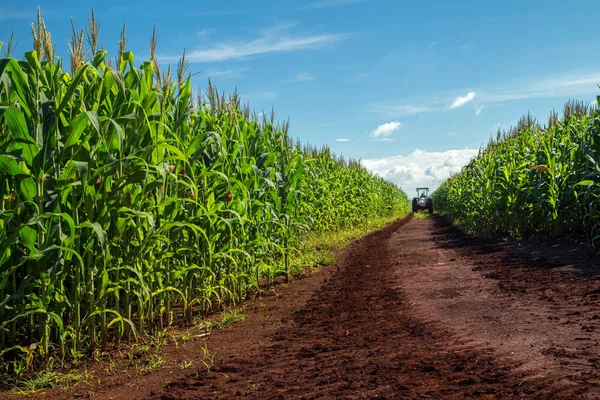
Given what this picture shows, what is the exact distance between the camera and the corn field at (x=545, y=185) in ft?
25.8

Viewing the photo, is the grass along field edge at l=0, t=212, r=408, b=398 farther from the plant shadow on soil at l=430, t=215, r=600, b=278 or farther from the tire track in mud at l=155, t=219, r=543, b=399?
the plant shadow on soil at l=430, t=215, r=600, b=278

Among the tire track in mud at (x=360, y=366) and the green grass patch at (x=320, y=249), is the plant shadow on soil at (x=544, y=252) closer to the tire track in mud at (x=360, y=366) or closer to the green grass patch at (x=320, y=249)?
the green grass patch at (x=320, y=249)

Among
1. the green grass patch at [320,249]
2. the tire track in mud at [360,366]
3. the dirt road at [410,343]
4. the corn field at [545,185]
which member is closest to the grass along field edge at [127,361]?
the dirt road at [410,343]

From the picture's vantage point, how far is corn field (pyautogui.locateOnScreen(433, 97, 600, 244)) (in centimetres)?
786

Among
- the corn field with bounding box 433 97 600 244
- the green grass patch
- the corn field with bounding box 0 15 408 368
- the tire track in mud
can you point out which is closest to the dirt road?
the tire track in mud

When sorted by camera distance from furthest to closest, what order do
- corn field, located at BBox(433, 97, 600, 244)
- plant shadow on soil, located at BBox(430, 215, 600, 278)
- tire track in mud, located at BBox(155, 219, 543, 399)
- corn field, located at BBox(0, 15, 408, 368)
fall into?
corn field, located at BBox(433, 97, 600, 244), plant shadow on soil, located at BBox(430, 215, 600, 278), corn field, located at BBox(0, 15, 408, 368), tire track in mud, located at BBox(155, 219, 543, 399)

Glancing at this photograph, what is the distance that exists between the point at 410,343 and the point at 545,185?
7130 millimetres

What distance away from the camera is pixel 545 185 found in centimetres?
943

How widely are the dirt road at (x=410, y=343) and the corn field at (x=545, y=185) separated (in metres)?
1.93

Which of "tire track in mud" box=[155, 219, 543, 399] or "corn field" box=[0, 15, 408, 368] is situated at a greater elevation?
"corn field" box=[0, 15, 408, 368]

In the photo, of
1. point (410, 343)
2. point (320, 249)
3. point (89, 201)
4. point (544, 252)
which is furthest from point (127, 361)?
point (320, 249)

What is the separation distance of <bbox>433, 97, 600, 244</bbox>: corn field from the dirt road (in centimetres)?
193

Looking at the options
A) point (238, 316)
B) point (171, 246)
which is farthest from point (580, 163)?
point (171, 246)

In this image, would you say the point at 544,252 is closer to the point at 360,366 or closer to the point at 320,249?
the point at 320,249
